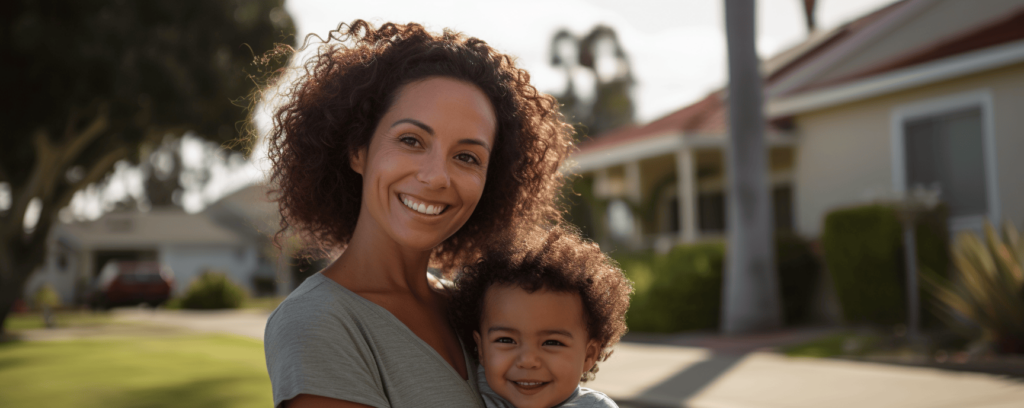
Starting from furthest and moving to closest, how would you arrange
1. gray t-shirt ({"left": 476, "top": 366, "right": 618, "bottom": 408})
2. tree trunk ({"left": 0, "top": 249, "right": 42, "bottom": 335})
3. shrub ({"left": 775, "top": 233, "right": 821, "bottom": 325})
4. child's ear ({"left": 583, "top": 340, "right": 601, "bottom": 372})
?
tree trunk ({"left": 0, "top": 249, "right": 42, "bottom": 335}) < shrub ({"left": 775, "top": 233, "right": 821, "bottom": 325}) < child's ear ({"left": 583, "top": 340, "right": 601, "bottom": 372}) < gray t-shirt ({"left": 476, "top": 366, "right": 618, "bottom": 408})

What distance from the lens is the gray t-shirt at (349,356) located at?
5.94ft

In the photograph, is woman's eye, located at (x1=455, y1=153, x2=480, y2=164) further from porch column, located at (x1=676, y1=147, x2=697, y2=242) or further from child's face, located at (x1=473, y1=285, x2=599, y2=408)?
porch column, located at (x1=676, y1=147, x2=697, y2=242)

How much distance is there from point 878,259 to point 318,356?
1202cm

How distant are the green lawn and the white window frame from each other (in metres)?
9.64

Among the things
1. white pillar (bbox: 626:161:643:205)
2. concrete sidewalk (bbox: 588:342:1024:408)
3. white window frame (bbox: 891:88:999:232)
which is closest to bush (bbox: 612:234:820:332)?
white window frame (bbox: 891:88:999:232)

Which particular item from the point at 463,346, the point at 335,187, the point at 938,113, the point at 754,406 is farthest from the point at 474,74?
the point at 938,113

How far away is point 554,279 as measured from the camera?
2648 mm

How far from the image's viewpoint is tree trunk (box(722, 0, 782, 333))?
13.0 metres

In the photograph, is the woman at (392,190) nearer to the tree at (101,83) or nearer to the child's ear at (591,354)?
the child's ear at (591,354)

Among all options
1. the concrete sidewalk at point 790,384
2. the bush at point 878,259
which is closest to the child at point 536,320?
the concrete sidewalk at point 790,384

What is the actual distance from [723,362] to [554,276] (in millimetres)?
8015

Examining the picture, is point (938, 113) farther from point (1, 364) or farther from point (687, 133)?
point (1, 364)

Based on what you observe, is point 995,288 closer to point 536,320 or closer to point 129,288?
point 536,320

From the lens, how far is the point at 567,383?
2.62m
